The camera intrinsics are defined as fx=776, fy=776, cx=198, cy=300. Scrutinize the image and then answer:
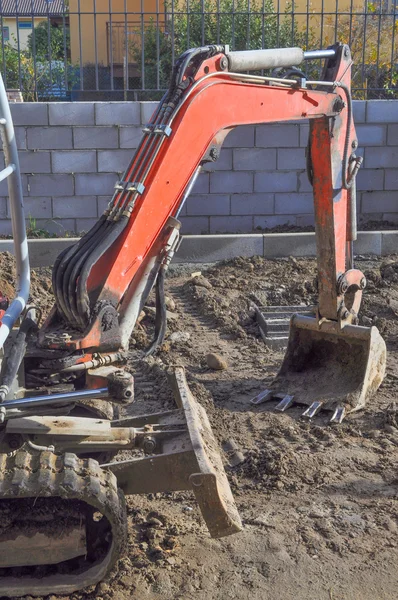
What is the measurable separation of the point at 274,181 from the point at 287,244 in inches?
33.2

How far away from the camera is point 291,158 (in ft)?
29.5

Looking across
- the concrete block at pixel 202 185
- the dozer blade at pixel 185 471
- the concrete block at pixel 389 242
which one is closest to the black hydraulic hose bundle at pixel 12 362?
the dozer blade at pixel 185 471

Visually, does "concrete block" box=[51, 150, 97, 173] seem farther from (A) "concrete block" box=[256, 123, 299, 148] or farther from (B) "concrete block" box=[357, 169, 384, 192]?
(B) "concrete block" box=[357, 169, 384, 192]

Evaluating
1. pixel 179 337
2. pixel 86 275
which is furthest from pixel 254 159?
pixel 86 275

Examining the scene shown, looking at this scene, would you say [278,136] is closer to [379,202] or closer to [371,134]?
[371,134]

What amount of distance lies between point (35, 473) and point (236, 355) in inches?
140

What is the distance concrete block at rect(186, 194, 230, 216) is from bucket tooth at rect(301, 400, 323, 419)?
431 centimetres

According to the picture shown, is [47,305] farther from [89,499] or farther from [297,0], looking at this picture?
[297,0]

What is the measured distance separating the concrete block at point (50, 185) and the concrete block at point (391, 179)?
3.76 m

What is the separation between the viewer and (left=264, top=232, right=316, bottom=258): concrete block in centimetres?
873

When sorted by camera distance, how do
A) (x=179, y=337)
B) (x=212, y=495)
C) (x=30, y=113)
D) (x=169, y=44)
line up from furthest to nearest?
1. (x=169, y=44)
2. (x=30, y=113)
3. (x=179, y=337)
4. (x=212, y=495)

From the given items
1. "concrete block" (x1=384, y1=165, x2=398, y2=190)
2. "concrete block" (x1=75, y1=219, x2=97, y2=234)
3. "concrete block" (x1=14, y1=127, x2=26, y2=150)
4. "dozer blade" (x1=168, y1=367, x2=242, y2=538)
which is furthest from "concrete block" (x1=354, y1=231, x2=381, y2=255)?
"dozer blade" (x1=168, y1=367, x2=242, y2=538)

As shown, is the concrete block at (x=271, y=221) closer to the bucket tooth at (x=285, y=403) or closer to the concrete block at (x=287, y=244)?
the concrete block at (x=287, y=244)

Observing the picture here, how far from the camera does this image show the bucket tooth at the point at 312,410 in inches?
198
